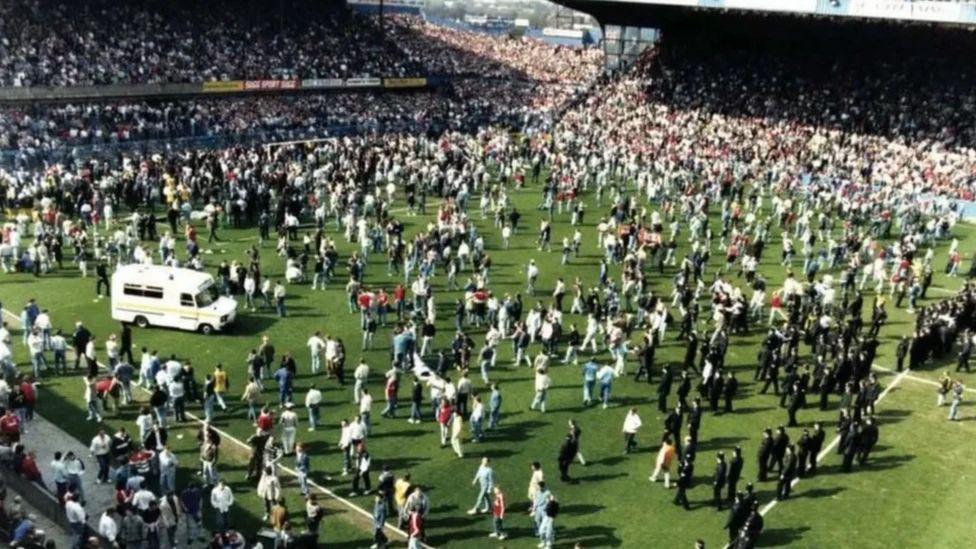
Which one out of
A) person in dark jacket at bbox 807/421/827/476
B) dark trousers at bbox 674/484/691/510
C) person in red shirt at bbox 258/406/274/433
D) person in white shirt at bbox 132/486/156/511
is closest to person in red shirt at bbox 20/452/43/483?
person in white shirt at bbox 132/486/156/511

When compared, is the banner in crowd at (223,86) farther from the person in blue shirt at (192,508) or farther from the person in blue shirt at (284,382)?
the person in blue shirt at (192,508)

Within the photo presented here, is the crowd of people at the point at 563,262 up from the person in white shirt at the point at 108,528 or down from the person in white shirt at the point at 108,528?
up

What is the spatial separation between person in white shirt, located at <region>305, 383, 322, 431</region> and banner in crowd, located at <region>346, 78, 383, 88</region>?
4956cm

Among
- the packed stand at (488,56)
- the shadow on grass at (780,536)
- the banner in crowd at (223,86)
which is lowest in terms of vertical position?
the shadow on grass at (780,536)

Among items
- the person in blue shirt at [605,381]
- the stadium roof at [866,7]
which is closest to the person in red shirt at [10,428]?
the person in blue shirt at [605,381]

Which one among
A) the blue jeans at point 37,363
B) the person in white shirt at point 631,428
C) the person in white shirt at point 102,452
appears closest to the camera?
the person in white shirt at point 102,452

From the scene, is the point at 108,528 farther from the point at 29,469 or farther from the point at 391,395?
the point at 391,395

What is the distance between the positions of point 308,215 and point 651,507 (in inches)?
973

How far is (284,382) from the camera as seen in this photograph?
20703 millimetres

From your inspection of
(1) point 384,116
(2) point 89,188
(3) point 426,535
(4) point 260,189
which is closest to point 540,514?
→ (3) point 426,535

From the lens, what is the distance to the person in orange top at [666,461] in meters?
18.1

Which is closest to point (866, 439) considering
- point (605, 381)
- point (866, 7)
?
point (605, 381)

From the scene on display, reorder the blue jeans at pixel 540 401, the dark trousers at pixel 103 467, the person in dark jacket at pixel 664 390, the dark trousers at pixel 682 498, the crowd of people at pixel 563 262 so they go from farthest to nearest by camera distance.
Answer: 1. the person in dark jacket at pixel 664 390
2. the blue jeans at pixel 540 401
3. the crowd of people at pixel 563 262
4. the dark trousers at pixel 682 498
5. the dark trousers at pixel 103 467

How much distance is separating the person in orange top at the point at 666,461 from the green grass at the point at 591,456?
0.30 m
